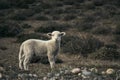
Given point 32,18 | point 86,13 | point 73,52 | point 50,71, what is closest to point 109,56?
point 73,52

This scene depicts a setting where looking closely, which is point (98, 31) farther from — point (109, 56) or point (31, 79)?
point (31, 79)

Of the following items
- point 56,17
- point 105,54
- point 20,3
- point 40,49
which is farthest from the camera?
point 20,3

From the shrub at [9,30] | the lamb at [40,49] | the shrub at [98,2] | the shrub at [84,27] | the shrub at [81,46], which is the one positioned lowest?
the shrub at [98,2]

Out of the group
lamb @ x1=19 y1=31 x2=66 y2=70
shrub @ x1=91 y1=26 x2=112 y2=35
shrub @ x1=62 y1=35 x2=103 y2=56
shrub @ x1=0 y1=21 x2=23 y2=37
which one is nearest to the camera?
lamb @ x1=19 y1=31 x2=66 y2=70

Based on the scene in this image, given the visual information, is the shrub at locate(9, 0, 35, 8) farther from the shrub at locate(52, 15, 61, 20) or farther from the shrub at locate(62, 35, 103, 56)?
the shrub at locate(62, 35, 103, 56)

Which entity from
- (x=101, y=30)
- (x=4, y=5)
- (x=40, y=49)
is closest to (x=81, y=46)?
(x=40, y=49)

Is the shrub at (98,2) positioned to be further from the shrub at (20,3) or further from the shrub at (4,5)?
the shrub at (4,5)

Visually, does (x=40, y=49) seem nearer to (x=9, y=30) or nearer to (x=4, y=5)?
(x=9, y=30)

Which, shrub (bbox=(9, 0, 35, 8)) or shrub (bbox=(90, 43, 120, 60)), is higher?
shrub (bbox=(90, 43, 120, 60))

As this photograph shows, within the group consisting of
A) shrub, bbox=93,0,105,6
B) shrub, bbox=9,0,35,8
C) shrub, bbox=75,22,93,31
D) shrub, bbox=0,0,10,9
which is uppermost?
shrub, bbox=75,22,93,31

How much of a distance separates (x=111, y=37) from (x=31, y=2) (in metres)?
20.3

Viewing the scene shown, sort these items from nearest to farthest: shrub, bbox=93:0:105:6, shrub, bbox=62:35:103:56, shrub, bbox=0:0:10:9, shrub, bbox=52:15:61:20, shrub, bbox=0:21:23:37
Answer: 1. shrub, bbox=62:35:103:56
2. shrub, bbox=0:21:23:37
3. shrub, bbox=52:15:61:20
4. shrub, bbox=0:0:10:9
5. shrub, bbox=93:0:105:6

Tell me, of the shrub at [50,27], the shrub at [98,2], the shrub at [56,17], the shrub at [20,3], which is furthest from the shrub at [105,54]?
the shrub at [98,2]

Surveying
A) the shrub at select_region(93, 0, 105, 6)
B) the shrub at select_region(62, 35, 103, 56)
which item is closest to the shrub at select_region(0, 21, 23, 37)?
the shrub at select_region(62, 35, 103, 56)
